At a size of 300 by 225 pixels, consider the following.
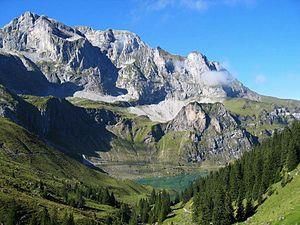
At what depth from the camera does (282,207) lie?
86625 millimetres

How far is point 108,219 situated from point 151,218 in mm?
17844

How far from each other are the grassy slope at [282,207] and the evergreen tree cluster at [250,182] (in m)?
3.39

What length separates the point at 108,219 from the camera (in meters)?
175

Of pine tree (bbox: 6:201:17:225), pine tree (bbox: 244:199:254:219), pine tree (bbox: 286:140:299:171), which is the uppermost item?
pine tree (bbox: 286:140:299:171)

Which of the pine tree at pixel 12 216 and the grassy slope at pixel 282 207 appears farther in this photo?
the pine tree at pixel 12 216

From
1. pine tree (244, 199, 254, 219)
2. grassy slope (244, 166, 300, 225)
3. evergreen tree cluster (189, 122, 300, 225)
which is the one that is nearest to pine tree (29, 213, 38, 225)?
evergreen tree cluster (189, 122, 300, 225)

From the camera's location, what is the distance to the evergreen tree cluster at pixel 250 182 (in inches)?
4129

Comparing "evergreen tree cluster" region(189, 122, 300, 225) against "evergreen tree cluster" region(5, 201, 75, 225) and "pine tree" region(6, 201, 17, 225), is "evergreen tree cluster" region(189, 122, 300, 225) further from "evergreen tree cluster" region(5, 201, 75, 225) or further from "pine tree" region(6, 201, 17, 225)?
"pine tree" region(6, 201, 17, 225)

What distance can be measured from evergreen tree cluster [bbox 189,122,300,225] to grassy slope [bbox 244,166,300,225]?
11.1 feet

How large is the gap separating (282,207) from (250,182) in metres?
39.9

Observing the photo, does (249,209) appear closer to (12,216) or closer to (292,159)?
(292,159)

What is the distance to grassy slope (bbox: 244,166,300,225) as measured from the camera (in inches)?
3049

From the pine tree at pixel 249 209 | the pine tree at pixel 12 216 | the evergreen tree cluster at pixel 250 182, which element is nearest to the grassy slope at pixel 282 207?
the pine tree at pixel 249 209

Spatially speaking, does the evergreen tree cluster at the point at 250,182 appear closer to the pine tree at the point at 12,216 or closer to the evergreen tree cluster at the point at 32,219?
the evergreen tree cluster at the point at 32,219
